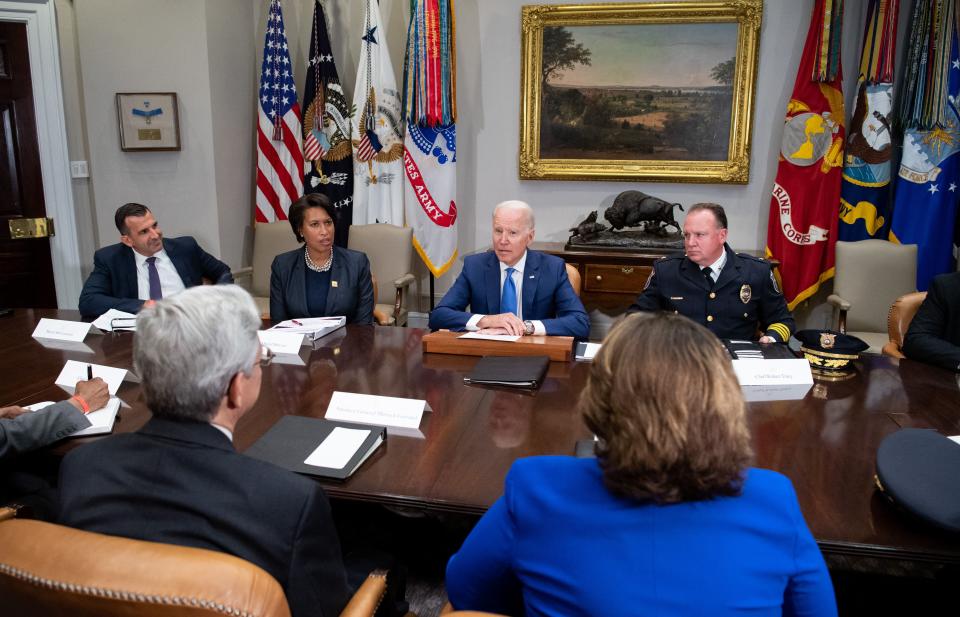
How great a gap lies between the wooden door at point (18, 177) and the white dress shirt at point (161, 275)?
1.79 m

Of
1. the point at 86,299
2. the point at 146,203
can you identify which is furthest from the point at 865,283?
the point at 146,203

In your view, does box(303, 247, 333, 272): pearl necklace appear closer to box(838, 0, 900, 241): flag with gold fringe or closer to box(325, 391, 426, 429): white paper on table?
box(325, 391, 426, 429): white paper on table

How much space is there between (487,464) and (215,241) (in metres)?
3.84

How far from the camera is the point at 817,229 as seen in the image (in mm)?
4484

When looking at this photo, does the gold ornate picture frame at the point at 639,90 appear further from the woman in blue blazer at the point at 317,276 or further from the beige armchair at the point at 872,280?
the woman in blue blazer at the point at 317,276

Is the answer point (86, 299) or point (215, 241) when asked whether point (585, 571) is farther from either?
point (215, 241)

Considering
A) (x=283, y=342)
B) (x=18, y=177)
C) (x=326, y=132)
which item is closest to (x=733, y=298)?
(x=283, y=342)

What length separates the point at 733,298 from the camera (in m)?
2.98

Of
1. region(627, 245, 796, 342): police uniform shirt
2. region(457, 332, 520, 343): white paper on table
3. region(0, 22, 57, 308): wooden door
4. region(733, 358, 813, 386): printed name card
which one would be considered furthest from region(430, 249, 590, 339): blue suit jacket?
region(0, 22, 57, 308): wooden door

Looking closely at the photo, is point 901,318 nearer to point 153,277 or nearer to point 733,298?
point 733,298

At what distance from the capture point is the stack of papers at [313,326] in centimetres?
265

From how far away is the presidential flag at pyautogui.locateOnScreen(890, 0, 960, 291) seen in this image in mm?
4035

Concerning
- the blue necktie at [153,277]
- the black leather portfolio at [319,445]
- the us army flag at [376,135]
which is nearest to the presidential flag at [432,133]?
the us army flag at [376,135]

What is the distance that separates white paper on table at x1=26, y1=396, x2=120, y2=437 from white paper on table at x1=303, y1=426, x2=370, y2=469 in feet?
1.97
